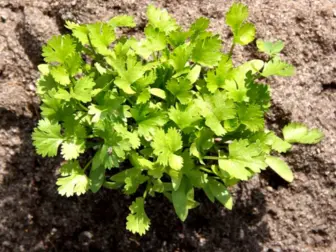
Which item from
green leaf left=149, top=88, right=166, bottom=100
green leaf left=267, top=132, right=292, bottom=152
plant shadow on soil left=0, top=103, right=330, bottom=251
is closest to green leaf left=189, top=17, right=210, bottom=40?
green leaf left=149, top=88, right=166, bottom=100

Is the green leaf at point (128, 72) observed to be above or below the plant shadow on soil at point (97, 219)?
above

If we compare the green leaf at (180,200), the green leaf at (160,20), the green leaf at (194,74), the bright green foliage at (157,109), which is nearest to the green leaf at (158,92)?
the bright green foliage at (157,109)

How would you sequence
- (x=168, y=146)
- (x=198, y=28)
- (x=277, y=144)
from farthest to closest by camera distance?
(x=277, y=144)
(x=198, y=28)
(x=168, y=146)

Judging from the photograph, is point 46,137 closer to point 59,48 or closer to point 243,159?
point 59,48

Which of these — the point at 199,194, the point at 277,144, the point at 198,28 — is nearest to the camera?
the point at 198,28

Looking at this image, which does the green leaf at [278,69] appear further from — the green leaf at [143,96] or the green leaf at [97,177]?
the green leaf at [97,177]

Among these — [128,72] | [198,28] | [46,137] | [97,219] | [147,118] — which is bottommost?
[97,219]

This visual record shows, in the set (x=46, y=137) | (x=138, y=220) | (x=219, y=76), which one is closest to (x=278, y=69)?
(x=219, y=76)
